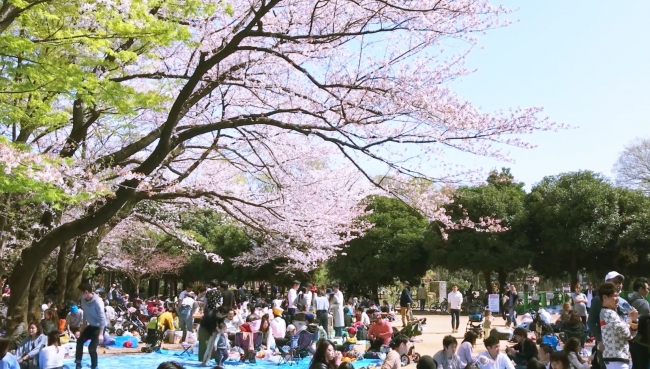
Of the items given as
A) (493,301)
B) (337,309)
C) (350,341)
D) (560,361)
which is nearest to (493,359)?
(560,361)

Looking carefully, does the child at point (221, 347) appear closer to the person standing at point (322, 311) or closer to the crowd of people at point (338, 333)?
the crowd of people at point (338, 333)

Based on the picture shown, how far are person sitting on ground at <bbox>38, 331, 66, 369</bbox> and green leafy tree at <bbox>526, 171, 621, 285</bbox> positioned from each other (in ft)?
69.8

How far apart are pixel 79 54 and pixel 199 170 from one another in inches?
253

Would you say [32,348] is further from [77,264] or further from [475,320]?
[475,320]

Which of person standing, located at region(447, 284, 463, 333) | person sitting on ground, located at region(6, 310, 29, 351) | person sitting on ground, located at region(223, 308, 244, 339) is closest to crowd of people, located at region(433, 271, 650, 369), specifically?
person sitting on ground, located at region(223, 308, 244, 339)

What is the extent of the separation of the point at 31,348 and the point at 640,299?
7.91 meters

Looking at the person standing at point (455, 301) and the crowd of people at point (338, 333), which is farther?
the person standing at point (455, 301)

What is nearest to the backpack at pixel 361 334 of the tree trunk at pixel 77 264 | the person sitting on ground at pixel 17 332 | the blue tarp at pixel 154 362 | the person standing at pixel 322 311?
the person standing at pixel 322 311

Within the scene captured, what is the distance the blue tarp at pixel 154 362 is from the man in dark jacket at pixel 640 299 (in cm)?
527

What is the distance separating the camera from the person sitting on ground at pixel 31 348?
8.41 m

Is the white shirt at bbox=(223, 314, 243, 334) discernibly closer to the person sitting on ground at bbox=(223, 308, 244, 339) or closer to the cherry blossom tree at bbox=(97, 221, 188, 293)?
the person sitting on ground at bbox=(223, 308, 244, 339)

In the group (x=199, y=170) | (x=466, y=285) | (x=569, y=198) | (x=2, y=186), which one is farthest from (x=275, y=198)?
(x=466, y=285)

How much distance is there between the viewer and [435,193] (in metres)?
11.0

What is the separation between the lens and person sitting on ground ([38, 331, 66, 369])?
8.02 metres
